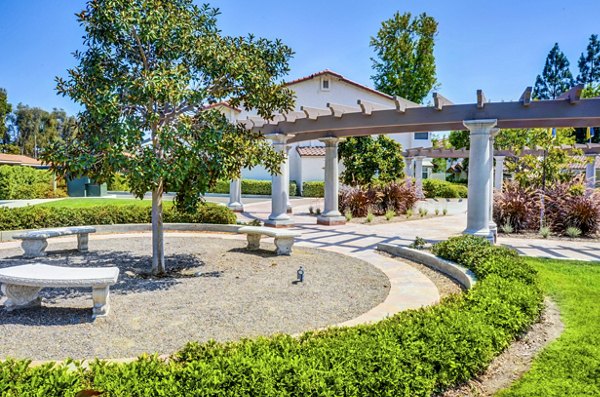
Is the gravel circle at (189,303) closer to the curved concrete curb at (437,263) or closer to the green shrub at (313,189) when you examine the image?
the curved concrete curb at (437,263)

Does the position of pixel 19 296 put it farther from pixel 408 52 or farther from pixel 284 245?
pixel 408 52

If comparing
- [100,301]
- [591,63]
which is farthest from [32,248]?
[591,63]

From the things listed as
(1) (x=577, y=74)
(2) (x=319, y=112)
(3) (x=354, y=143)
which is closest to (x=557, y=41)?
(1) (x=577, y=74)

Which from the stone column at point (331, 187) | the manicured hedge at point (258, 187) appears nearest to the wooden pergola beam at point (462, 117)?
the stone column at point (331, 187)

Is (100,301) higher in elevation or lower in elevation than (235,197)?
lower

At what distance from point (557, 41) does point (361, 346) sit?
210ft

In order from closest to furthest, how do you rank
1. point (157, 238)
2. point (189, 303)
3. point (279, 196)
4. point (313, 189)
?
→ point (189, 303)
point (157, 238)
point (279, 196)
point (313, 189)

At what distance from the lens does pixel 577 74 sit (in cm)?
5234

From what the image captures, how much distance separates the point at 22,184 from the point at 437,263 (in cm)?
2674

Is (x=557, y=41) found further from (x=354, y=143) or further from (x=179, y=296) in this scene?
(x=179, y=296)

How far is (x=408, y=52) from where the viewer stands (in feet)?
124

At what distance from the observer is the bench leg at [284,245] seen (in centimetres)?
933

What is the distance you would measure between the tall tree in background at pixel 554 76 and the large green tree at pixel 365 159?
41.5 metres

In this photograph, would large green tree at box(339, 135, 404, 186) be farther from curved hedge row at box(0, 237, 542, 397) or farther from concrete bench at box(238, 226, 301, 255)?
curved hedge row at box(0, 237, 542, 397)
